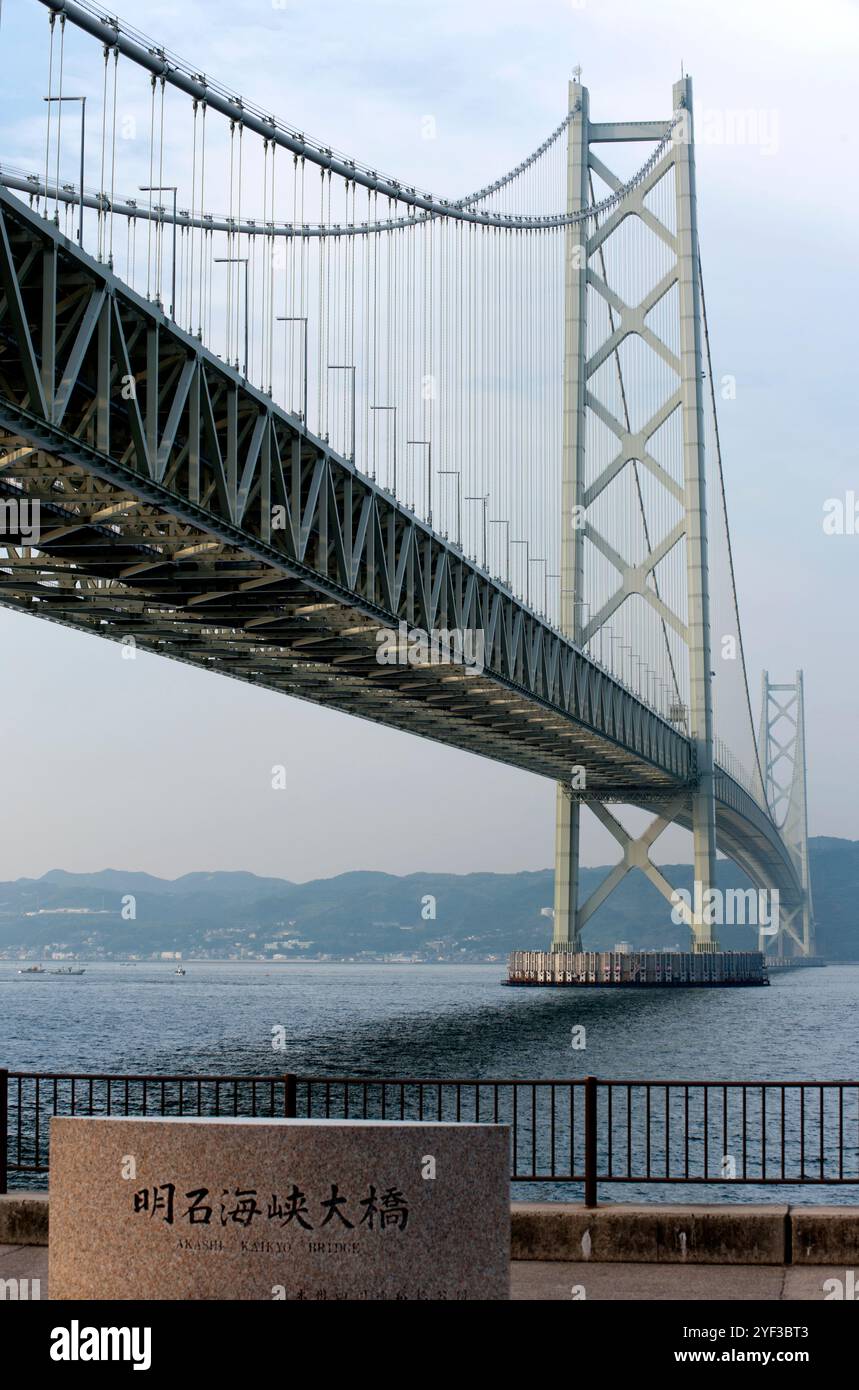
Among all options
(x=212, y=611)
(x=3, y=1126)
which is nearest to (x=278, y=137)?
(x=212, y=611)

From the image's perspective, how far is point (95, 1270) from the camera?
830 centimetres

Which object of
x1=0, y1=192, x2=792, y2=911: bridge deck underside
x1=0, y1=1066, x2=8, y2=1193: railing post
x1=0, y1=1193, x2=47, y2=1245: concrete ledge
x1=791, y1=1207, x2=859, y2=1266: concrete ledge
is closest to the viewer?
x1=791, y1=1207, x2=859, y2=1266: concrete ledge

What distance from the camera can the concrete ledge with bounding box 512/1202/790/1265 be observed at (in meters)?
11.2

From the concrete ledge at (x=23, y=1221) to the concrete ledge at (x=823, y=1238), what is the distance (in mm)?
4542

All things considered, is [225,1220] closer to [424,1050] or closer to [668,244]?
[424,1050]

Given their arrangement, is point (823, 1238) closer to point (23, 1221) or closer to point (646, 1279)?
point (646, 1279)

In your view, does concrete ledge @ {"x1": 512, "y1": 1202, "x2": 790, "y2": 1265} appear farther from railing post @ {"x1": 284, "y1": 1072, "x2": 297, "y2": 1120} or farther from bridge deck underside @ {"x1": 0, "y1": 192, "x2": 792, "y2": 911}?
bridge deck underside @ {"x1": 0, "y1": 192, "x2": 792, "y2": 911}

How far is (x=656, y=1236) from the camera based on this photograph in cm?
1128

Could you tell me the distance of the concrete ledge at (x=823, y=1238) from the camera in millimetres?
11172

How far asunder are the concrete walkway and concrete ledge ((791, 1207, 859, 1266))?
0.08 meters

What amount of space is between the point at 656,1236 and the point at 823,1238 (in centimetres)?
98

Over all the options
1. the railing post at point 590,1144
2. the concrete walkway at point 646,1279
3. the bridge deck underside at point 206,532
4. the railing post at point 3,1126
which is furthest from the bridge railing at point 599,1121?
the concrete walkway at point 646,1279

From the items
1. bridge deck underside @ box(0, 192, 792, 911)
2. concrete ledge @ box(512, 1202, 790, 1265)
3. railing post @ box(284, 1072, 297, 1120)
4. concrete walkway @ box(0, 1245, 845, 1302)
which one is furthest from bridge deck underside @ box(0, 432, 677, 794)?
concrete ledge @ box(512, 1202, 790, 1265)

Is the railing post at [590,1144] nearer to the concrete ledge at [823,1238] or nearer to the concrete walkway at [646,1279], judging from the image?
the concrete walkway at [646,1279]
